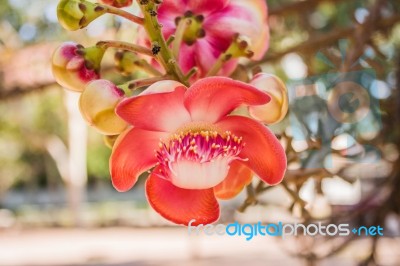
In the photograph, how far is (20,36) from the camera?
5.45 ft

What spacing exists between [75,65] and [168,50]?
0.16 ft

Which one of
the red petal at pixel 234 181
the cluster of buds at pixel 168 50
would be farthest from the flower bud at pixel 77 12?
the red petal at pixel 234 181

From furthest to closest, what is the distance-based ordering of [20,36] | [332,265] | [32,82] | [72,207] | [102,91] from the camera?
[72,207]
[332,265]
[20,36]
[32,82]
[102,91]

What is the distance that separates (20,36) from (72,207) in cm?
998

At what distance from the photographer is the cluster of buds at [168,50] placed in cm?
30

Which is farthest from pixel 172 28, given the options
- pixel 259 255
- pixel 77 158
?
pixel 77 158

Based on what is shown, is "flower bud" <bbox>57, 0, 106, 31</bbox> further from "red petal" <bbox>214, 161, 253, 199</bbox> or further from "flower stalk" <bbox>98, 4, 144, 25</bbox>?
"red petal" <bbox>214, 161, 253, 199</bbox>

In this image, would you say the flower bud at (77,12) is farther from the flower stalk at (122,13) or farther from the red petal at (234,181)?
the red petal at (234,181)

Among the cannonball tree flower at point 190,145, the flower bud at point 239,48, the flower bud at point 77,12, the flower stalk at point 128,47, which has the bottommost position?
the cannonball tree flower at point 190,145

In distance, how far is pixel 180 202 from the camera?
0.31 metres

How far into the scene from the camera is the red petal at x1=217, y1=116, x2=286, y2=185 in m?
0.30

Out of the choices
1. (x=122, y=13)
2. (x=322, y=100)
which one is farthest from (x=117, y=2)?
(x=322, y=100)

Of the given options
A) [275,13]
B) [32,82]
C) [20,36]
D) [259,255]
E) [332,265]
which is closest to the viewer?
[275,13]

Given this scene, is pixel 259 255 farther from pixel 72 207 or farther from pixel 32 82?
pixel 32 82
